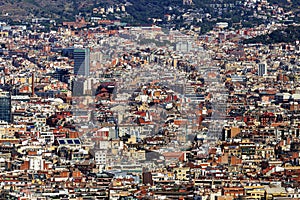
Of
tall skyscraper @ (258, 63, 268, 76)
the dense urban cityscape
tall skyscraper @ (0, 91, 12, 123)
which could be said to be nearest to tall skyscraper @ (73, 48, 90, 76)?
the dense urban cityscape

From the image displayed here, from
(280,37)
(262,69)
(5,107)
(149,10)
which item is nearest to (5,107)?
(5,107)

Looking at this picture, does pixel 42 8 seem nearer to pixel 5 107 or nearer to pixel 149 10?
pixel 149 10

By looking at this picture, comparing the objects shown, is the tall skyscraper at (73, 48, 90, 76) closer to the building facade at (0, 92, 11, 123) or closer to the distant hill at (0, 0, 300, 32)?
the building facade at (0, 92, 11, 123)

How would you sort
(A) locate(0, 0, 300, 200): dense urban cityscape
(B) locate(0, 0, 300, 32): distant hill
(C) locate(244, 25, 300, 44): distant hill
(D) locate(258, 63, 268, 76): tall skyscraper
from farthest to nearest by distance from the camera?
(B) locate(0, 0, 300, 32): distant hill, (C) locate(244, 25, 300, 44): distant hill, (D) locate(258, 63, 268, 76): tall skyscraper, (A) locate(0, 0, 300, 200): dense urban cityscape

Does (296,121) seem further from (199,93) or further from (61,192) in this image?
(61,192)

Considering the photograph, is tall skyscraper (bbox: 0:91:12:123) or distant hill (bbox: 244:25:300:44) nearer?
tall skyscraper (bbox: 0:91:12:123)

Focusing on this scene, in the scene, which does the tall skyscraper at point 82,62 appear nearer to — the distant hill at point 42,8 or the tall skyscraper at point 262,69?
the tall skyscraper at point 262,69

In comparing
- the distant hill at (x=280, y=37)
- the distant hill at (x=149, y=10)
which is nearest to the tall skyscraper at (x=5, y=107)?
the distant hill at (x=280, y=37)
